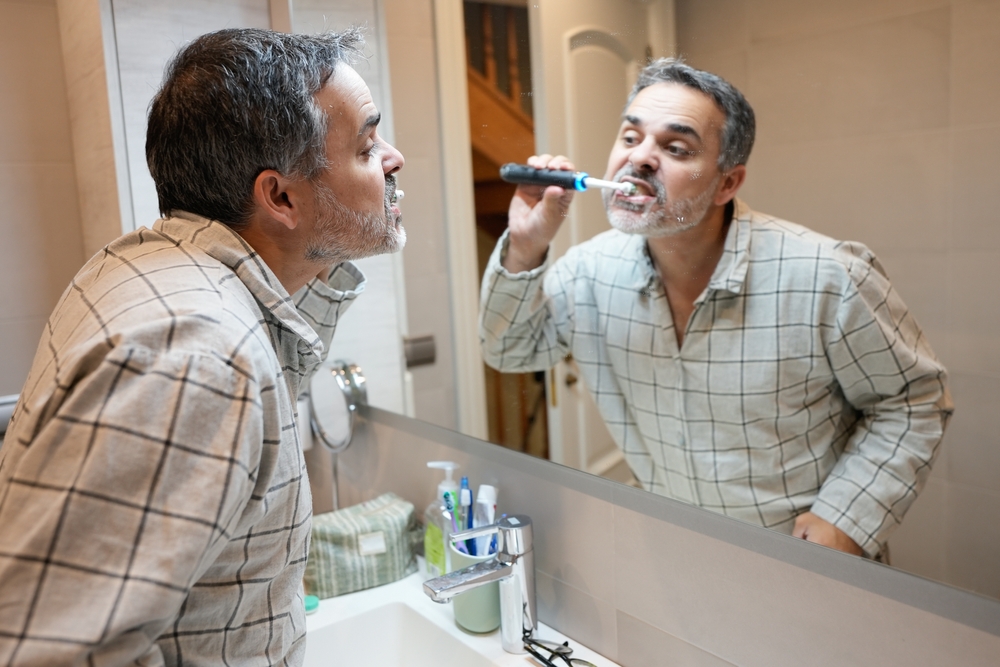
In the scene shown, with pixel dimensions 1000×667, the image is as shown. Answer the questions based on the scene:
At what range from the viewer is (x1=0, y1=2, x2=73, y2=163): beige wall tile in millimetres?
1551

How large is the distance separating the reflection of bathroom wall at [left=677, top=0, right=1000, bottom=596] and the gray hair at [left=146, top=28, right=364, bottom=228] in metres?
0.48

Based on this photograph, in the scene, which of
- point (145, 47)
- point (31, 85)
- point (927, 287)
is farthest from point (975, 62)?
point (31, 85)

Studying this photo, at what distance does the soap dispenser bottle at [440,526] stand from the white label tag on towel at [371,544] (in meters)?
0.07

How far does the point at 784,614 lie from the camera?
32.4 inches

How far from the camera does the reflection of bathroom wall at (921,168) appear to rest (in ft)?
2.27

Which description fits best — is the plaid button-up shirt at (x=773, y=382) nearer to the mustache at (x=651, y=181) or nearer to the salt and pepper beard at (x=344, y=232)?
the mustache at (x=651, y=181)

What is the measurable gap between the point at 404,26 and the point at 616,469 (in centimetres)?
83

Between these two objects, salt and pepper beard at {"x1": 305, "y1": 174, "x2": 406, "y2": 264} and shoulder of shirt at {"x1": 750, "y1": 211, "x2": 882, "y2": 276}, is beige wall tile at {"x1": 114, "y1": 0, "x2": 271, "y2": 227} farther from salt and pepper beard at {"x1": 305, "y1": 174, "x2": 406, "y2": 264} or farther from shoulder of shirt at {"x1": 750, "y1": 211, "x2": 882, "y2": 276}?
shoulder of shirt at {"x1": 750, "y1": 211, "x2": 882, "y2": 276}

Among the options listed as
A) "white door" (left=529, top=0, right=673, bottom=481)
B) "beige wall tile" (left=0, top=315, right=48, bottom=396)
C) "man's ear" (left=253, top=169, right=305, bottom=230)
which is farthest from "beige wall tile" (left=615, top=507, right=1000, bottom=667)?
"beige wall tile" (left=0, top=315, right=48, bottom=396)

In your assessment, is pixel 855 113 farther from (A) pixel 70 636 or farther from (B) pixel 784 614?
(A) pixel 70 636

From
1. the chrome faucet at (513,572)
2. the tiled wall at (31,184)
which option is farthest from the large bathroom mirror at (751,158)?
the tiled wall at (31,184)

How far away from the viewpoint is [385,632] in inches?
48.5

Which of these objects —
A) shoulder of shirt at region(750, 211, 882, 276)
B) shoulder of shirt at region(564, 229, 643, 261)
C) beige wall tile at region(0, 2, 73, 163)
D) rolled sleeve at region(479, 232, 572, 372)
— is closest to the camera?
shoulder of shirt at region(750, 211, 882, 276)

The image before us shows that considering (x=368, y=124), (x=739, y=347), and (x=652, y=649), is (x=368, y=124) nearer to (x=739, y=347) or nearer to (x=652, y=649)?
(x=739, y=347)
